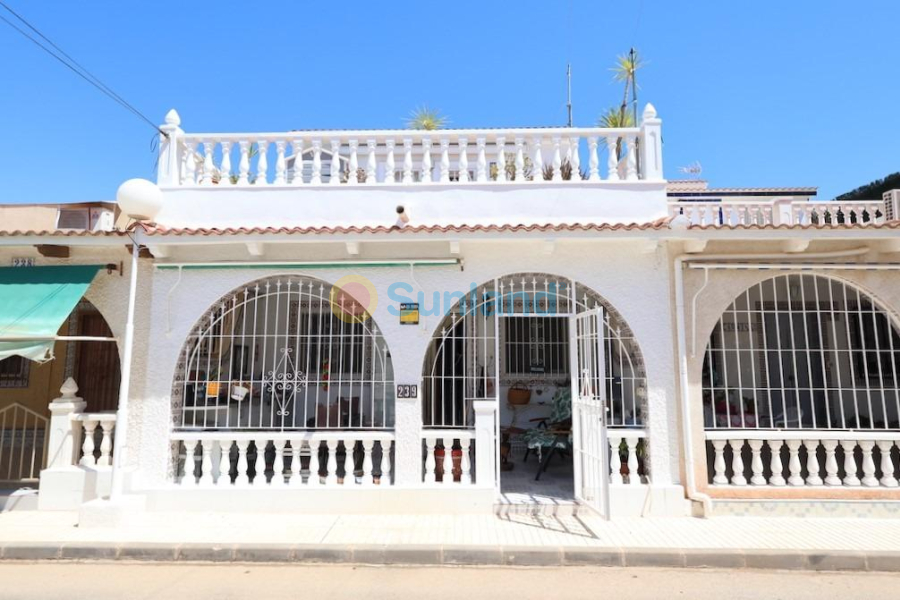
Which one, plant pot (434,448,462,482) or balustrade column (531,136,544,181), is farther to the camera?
balustrade column (531,136,544,181)

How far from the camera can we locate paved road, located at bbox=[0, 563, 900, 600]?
178 inches

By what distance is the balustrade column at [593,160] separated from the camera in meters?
7.44

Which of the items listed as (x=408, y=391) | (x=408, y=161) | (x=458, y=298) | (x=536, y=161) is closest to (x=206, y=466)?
(x=408, y=391)

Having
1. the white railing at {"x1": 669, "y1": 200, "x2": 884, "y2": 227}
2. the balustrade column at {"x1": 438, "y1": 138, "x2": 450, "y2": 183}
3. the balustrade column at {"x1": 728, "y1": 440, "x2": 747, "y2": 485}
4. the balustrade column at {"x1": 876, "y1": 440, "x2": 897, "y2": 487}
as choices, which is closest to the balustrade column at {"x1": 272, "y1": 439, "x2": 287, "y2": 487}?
the balustrade column at {"x1": 438, "y1": 138, "x2": 450, "y2": 183}

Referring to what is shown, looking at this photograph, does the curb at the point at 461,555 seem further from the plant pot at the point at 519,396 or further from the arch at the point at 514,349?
the plant pot at the point at 519,396

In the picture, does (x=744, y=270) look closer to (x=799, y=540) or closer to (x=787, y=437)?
(x=787, y=437)

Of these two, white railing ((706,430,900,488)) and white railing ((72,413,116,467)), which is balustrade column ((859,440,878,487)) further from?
white railing ((72,413,116,467))

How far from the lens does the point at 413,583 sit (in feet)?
15.7

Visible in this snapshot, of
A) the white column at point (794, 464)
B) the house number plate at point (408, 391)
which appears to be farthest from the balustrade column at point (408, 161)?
the white column at point (794, 464)

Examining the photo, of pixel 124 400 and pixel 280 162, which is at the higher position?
pixel 280 162

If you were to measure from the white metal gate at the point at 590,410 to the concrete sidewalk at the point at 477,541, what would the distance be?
0.38m

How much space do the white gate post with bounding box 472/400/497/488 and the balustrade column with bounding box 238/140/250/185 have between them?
4.23m

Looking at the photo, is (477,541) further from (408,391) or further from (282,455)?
(282,455)

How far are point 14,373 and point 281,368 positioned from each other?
168 inches
